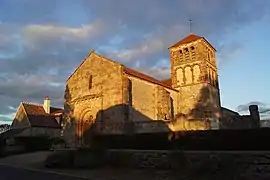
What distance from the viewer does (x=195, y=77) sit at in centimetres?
3959

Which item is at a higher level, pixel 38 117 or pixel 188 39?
pixel 188 39

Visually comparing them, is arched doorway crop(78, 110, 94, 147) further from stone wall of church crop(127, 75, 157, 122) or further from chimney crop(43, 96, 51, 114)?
chimney crop(43, 96, 51, 114)

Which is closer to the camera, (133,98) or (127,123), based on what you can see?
(127,123)

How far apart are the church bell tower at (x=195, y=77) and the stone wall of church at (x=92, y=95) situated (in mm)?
13097

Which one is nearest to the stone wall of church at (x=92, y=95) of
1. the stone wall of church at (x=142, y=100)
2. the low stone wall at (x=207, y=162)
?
the stone wall of church at (x=142, y=100)

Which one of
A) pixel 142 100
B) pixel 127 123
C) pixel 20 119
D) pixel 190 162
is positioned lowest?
pixel 190 162

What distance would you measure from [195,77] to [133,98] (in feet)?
52.6

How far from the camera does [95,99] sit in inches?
1111

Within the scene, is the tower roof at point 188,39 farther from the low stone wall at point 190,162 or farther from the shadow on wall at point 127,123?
the low stone wall at point 190,162

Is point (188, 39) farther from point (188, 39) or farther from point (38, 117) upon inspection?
point (38, 117)

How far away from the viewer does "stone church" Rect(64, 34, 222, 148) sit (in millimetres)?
24750

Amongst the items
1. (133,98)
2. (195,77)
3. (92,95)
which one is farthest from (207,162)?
(195,77)

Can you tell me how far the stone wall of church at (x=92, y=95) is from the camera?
25984 mm

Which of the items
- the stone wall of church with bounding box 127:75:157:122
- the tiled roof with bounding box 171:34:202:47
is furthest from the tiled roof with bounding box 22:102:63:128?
the tiled roof with bounding box 171:34:202:47
